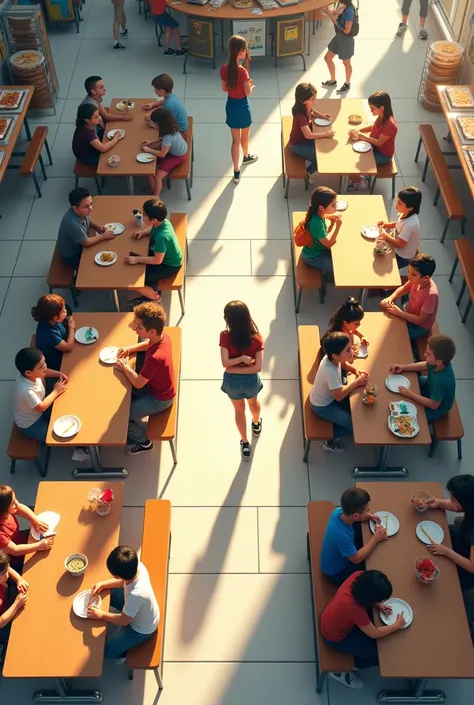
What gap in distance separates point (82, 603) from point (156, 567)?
682mm

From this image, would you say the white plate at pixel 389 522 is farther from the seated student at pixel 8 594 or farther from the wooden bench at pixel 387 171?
the wooden bench at pixel 387 171

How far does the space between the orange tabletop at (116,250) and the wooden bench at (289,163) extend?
1926mm

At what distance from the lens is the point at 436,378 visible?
5766 millimetres

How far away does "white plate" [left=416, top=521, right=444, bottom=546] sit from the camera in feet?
16.5

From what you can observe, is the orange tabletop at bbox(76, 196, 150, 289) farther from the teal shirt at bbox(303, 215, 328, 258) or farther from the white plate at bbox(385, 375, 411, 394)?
the white plate at bbox(385, 375, 411, 394)

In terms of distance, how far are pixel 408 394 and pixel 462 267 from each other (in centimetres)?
216

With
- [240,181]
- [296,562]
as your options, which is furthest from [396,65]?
[296,562]

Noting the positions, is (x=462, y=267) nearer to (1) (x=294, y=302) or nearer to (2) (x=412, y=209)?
(2) (x=412, y=209)

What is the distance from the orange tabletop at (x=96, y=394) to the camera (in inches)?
224

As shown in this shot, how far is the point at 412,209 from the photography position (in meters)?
6.99

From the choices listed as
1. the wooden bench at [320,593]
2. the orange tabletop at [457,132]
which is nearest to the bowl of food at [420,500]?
the wooden bench at [320,593]

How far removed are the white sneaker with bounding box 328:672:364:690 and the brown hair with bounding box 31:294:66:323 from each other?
3662 millimetres

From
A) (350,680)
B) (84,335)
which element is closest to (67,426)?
(84,335)

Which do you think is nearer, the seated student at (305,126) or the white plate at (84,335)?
the white plate at (84,335)
